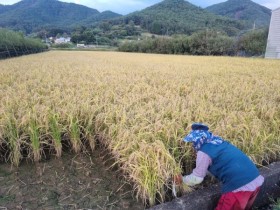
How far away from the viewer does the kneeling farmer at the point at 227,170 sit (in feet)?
7.16

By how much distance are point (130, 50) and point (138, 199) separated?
Answer: 44.4 m

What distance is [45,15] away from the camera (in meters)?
126

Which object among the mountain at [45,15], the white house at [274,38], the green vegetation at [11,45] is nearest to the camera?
the green vegetation at [11,45]

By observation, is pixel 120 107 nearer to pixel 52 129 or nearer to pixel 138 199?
pixel 52 129

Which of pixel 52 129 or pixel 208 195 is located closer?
pixel 208 195

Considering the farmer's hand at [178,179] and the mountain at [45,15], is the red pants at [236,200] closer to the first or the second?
the farmer's hand at [178,179]

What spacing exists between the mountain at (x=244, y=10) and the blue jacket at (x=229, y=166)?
94673 millimetres

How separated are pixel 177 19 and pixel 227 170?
274 feet

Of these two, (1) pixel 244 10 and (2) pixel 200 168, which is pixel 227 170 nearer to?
(2) pixel 200 168

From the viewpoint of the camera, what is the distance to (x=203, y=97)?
494 centimetres

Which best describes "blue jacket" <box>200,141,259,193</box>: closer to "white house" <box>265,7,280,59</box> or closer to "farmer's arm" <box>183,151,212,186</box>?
"farmer's arm" <box>183,151,212,186</box>

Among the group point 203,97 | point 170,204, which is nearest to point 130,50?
point 203,97

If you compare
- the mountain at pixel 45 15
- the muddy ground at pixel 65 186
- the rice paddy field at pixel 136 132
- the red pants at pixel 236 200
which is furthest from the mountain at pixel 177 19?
A: the red pants at pixel 236 200

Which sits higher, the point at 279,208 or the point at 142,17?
the point at 142,17
